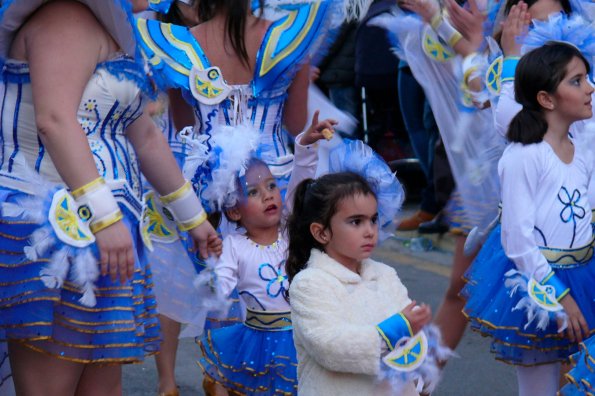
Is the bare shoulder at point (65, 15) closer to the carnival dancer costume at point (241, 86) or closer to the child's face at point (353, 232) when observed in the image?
the child's face at point (353, 232)

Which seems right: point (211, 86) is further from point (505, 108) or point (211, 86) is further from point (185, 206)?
point (505, 108)

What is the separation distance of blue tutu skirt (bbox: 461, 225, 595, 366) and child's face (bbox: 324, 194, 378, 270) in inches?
39.8

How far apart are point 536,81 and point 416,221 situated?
16.3 ft

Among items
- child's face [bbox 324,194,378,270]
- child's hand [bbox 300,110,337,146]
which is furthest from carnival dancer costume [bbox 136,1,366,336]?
child's face [bbox 324,194,378,270]

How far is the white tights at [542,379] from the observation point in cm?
450

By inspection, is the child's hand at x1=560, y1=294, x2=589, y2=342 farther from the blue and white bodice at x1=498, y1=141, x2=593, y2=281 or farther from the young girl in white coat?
the young girl in white coat

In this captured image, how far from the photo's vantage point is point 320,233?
359 centimetres

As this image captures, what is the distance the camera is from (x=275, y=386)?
171 inches

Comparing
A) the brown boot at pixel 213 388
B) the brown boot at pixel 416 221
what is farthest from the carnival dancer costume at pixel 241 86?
the brown boot at pixel 416 221

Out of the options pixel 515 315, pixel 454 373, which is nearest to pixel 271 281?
pixel 515 315

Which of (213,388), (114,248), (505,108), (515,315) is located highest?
(114,248)

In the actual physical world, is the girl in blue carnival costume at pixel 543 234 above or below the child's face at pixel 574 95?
below

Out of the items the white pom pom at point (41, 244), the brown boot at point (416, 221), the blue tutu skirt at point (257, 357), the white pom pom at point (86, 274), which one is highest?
the white pom pom at point (41, 244)

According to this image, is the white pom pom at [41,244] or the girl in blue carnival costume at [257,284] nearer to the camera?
the white pom pom at [41,244]
